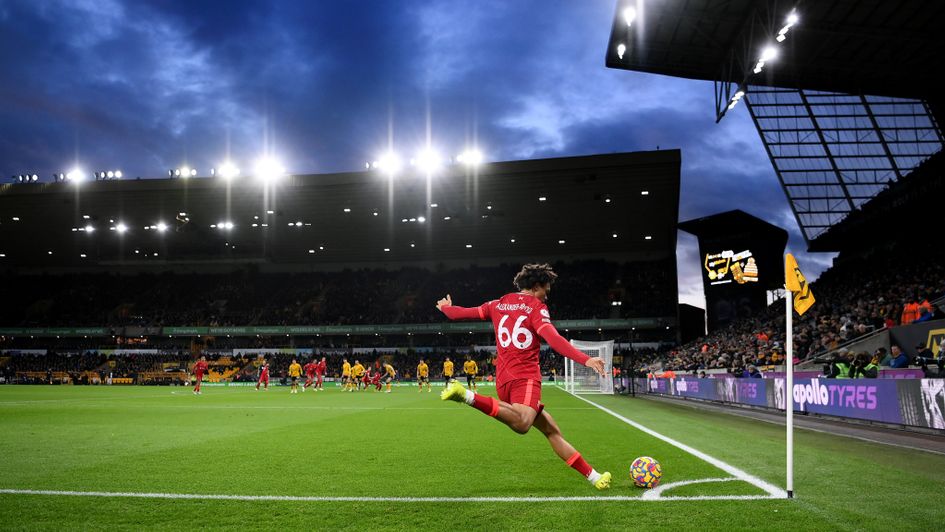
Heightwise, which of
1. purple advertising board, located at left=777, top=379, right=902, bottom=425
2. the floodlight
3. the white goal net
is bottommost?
the white goal net

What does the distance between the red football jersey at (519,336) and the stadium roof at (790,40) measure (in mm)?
16938

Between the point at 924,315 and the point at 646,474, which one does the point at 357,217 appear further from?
the point at 646,474

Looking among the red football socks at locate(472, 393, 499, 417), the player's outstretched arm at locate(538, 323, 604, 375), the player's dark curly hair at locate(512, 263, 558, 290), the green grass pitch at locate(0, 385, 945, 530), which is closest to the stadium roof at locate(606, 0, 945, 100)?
the green grass pitch at locate(0, 385, 945, 530)

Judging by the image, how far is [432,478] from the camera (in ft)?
21.5

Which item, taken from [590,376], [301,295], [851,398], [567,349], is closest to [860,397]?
[851,398]

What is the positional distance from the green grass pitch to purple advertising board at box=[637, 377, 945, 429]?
1.88 meters

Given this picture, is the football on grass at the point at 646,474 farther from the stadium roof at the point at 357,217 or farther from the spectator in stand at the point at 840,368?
the stadium roof at the point at 357,217

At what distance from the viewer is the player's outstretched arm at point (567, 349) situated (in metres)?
5.00

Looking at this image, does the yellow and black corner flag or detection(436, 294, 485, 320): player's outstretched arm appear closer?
the yellow and black corner flag

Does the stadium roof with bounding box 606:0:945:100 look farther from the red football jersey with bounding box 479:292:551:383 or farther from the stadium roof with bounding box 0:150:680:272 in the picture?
the red football jersey with bounding box 479:292:551:383

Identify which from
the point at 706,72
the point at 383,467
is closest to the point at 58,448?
the point at 383,467

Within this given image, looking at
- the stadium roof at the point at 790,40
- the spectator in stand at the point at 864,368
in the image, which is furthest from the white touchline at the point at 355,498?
the stadium roof at the point at 790,40

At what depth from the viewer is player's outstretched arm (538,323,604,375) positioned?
5.00 metres

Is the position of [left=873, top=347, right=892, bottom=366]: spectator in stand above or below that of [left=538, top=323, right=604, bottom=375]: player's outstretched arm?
below
